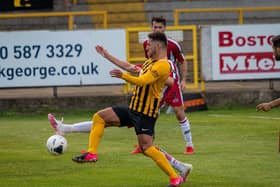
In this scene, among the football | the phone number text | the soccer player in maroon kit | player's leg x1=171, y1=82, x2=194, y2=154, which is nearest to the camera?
the football

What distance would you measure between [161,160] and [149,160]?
114 inches

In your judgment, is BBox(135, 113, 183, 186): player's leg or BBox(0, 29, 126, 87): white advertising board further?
BBox(0, 29, 126, 87): white advertising board

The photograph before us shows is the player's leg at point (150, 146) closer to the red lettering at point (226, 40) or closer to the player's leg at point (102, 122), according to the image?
the player's leg at point (102, 122)

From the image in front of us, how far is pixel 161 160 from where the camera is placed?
11.6 meters

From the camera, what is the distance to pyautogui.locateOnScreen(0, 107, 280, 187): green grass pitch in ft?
40.8

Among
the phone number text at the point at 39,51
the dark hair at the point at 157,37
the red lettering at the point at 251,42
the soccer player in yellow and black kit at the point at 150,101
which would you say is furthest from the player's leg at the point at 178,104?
the red lettering at the point at 251,42

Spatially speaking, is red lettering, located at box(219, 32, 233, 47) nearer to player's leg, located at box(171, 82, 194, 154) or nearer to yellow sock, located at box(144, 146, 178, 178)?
player's leg, located at box(171, 82, 194, 154)

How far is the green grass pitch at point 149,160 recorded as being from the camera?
12.4 metres

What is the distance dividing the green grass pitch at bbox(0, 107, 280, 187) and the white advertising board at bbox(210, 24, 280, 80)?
2855 millimetres

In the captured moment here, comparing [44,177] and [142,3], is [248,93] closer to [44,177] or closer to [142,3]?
[142,3]

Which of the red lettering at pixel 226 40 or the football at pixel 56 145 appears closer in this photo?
Result: the football at pixel 56 145

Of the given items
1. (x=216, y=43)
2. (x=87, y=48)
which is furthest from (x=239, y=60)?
(x=87, y=48)

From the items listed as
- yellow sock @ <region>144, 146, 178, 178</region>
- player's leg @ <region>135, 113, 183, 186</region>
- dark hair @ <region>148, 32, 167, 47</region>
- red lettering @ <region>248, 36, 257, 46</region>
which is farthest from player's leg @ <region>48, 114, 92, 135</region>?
red lettering @ <region>248, 36, 257, 46</region>

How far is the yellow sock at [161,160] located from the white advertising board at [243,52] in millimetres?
12985
